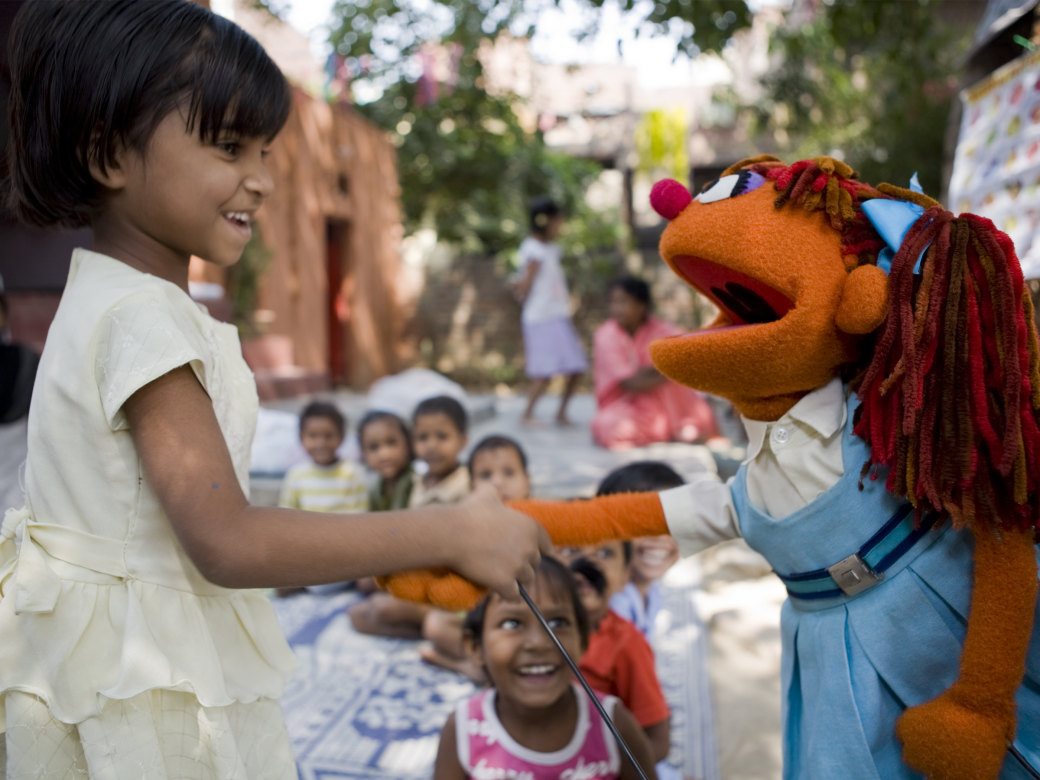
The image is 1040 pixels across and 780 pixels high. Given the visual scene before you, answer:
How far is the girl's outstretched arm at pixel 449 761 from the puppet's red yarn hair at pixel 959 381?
114 centimetres

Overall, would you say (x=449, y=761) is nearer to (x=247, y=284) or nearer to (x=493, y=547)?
(x=493, y=547)

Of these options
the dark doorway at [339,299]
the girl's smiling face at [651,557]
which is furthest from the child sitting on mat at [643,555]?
the dark doorway at [339,299]

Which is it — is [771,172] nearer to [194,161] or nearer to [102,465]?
[194,161]

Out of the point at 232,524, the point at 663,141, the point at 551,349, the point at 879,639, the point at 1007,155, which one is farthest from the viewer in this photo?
the point at 663,141

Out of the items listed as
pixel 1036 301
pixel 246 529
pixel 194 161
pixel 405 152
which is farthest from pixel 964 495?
pixel 405 152

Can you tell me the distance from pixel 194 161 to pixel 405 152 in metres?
12.3

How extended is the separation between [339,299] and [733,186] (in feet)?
31.4

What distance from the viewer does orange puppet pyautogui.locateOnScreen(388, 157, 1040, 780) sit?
106cm

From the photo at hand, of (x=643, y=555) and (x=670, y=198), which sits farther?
(x=643, y=555)

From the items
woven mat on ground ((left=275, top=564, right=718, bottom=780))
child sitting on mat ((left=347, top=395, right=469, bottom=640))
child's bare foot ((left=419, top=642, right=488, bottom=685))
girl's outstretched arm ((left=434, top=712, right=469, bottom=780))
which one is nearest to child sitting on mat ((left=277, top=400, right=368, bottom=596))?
child sitting on mat ((left=347, top=395, right=469, bottom=640))

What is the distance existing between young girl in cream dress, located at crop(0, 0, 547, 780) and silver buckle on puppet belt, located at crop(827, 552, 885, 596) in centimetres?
48

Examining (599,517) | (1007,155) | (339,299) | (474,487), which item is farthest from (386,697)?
(339,299)

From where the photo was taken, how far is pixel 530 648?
68.7 inches

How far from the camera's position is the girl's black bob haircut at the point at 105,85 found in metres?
0.94
